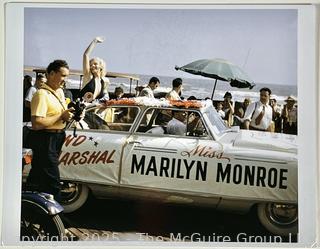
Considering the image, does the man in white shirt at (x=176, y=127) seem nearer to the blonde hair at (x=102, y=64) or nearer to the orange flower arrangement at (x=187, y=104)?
the orange flower arrangement at (x=187, y=104)

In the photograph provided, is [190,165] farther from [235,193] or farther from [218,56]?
[218,56]

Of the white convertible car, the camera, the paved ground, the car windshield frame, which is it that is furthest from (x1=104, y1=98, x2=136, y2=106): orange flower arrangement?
the paved ground

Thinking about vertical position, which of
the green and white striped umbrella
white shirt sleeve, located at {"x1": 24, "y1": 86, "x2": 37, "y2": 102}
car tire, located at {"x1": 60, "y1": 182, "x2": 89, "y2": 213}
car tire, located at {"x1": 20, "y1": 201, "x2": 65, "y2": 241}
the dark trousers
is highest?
the green and white striped umbrella

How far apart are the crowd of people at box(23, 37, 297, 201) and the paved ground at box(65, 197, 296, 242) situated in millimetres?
229

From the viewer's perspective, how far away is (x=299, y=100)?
3.59 m

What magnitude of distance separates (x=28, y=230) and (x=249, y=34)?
5.58 feet

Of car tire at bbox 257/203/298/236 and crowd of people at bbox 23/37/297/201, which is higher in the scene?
crowd of people at bbox 23/37/297/201

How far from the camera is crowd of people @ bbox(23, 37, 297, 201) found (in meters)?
3.57

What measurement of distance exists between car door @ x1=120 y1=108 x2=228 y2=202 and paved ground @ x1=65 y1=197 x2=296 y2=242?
0.16 meters

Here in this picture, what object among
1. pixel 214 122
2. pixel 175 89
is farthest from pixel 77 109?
pixel 214 122

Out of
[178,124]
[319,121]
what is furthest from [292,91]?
[178,124]

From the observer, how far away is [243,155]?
3562mm

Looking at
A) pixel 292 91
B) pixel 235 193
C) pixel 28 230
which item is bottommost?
pixel 28 230

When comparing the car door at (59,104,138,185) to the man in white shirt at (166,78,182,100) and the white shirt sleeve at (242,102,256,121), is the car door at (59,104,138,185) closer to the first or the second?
the man in white shirt at (166,78,182,100)
